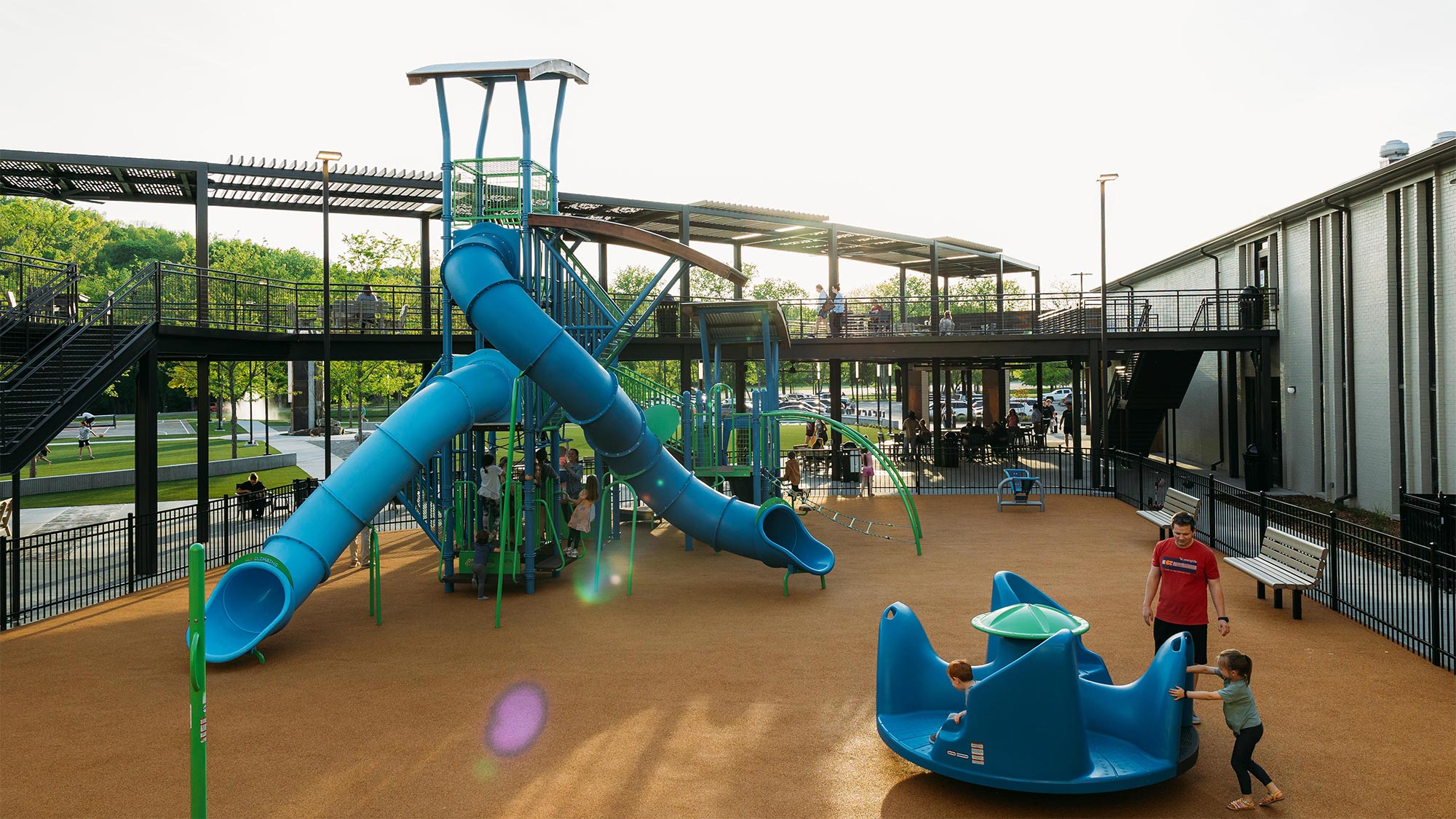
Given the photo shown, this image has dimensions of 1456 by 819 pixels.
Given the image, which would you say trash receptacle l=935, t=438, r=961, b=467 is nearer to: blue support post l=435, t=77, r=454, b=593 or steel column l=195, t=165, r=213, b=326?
blue support post l=435, t=77, r=454, b=593

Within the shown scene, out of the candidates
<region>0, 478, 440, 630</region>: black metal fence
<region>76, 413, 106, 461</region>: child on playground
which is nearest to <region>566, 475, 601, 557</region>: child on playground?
<region>0, 478, 440, 630</region>: black metal fence

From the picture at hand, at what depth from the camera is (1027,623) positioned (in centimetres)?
713

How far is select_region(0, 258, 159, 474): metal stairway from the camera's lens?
12586 mm

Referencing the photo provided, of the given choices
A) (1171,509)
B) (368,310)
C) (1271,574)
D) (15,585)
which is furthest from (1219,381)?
(15,585)

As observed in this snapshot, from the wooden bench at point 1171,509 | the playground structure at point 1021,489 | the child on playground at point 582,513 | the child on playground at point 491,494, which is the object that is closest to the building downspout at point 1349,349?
the playground structure at point 1021,489

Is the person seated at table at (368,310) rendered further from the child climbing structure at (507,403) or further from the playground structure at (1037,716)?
the playground structure at (1037,716)

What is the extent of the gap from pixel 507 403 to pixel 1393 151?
23460 millimetres

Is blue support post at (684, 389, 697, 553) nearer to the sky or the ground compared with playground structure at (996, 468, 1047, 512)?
nearer to the sky

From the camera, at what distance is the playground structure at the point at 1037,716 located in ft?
21.0

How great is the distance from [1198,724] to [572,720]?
5.60 metres

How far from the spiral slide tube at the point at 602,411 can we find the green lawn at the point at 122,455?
21939 millimetres

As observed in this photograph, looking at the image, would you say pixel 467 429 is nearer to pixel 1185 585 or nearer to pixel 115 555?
pixel 115 555

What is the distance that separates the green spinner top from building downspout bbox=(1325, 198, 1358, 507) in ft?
61.6

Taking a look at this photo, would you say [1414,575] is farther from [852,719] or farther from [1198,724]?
[852,719]
